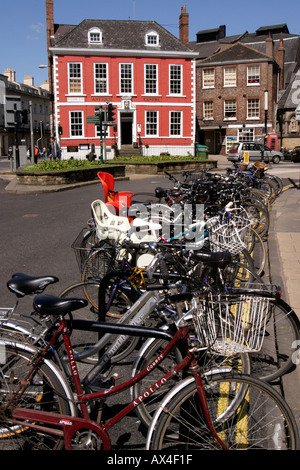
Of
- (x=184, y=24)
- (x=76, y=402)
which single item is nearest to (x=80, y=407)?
(x=76, y=402)

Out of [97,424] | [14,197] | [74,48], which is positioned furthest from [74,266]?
[74,48]

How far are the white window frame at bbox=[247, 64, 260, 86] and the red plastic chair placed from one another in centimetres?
4692

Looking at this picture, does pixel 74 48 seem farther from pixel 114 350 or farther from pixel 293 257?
pixel 114 350

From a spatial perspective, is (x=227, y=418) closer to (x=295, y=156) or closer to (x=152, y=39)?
(x=295, y=156)

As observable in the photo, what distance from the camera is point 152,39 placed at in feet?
138

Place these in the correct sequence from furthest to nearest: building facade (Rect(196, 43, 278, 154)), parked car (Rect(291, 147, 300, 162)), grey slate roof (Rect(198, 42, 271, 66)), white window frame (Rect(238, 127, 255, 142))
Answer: white window frame (Rect(238, 127, 255, 142)) → building facade (Rect(196, 43, 278, 154)) → grey slate roof (Rect(198, 42, 271, 66)) → parked car (Rect(291, 147, 300, 162))

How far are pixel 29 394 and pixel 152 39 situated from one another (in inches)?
1702

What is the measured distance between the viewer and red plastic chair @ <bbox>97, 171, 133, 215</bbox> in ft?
24.6

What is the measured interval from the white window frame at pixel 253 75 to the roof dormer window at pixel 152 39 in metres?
13.3

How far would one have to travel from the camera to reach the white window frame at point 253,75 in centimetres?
5069

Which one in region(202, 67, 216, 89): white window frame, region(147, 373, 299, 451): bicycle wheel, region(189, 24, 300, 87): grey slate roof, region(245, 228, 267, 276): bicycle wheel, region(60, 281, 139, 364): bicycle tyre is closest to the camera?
region(147, 373, 299, 451): bicycle wheel

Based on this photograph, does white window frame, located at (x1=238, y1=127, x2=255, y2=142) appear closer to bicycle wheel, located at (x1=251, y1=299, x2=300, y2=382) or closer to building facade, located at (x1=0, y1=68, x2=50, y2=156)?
building facade, located at (x1=0, y1=68, x2=50, y2=156)

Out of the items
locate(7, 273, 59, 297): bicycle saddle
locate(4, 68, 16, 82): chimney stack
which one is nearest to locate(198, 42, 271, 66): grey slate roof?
locate(7, 273, 59, 297): bicycle saddle

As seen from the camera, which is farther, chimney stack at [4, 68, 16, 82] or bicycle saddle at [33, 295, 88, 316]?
chimney stack at [4, 68, 16, 82]
